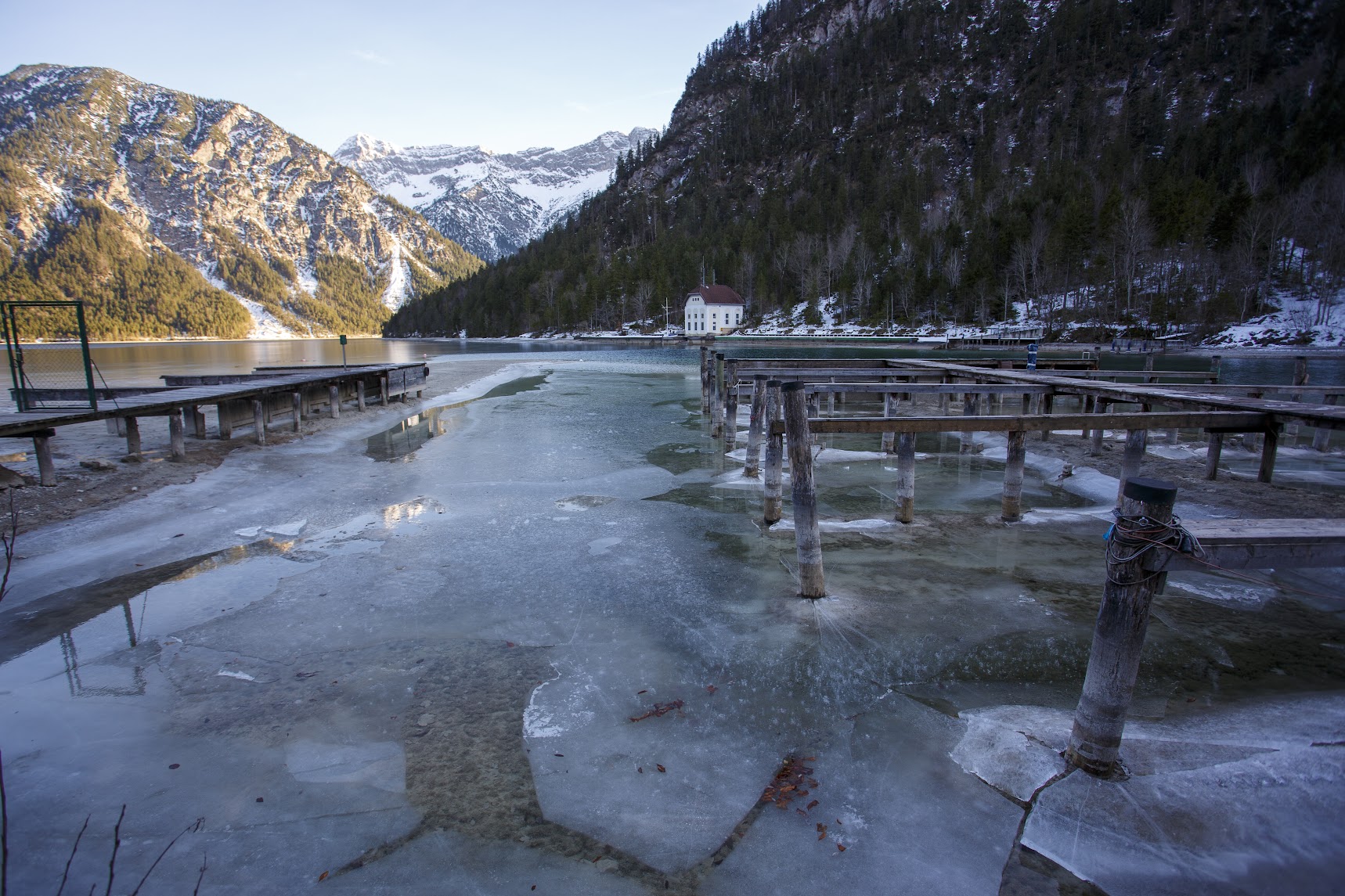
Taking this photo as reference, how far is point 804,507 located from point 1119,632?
3.59m

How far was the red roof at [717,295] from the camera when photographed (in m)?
109

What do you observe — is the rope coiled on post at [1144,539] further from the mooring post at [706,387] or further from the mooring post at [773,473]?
the mooring post at [706,387]

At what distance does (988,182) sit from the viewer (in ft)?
350

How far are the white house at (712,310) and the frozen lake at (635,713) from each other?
102 meters

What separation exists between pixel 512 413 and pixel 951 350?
5472 cm

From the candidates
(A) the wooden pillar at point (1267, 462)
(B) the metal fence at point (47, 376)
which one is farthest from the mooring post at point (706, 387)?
(B) the metal fence at point (47, 376)

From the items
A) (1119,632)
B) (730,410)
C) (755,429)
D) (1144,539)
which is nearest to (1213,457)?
(755,429)

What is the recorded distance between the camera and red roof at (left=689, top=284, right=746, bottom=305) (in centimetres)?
10856

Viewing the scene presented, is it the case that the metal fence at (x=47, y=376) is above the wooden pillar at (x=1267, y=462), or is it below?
above

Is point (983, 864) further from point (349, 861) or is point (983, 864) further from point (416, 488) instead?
point (416, 488)

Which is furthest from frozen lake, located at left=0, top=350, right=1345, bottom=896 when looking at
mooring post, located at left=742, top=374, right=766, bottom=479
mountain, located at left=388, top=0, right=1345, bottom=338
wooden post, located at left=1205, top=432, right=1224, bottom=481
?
mountain, located at left=388, top=0, right=1345, bottom=338

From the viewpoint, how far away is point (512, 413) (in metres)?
23.8

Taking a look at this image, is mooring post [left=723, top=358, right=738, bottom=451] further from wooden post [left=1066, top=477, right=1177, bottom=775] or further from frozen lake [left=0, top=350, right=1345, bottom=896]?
wooden post [left=1066, top=477, right=1177, bottom=775]

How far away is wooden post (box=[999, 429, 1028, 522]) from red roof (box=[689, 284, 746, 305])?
101m
